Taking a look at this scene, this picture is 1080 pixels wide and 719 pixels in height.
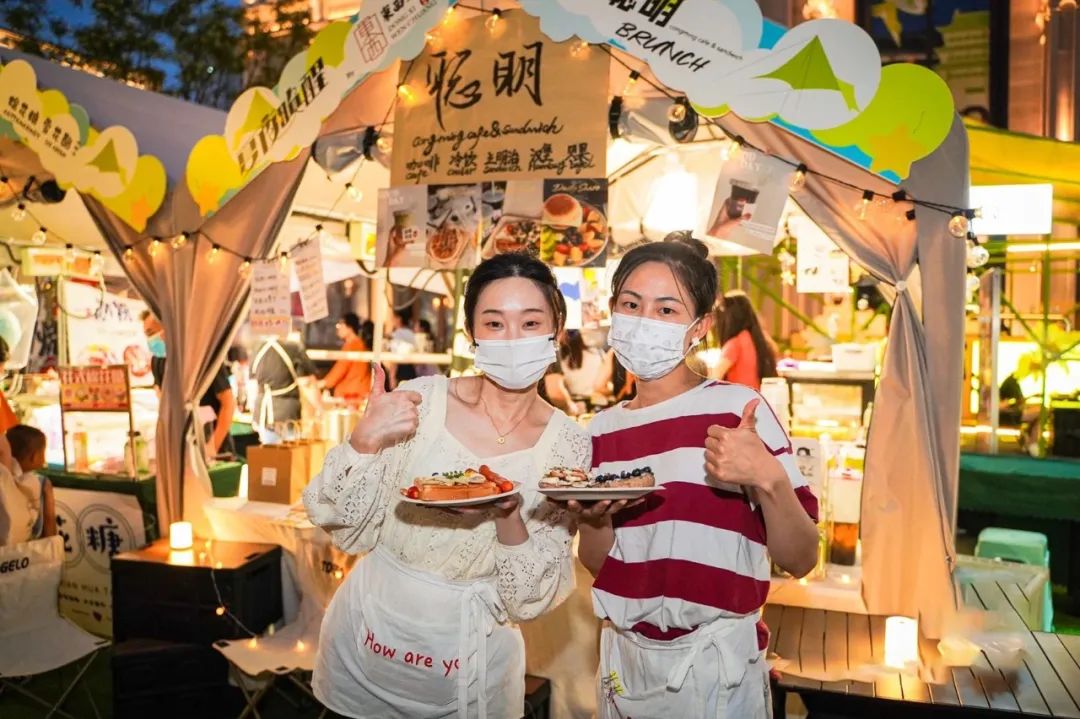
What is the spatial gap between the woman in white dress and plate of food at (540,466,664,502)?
20 cm

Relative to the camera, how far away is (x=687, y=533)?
1944mm

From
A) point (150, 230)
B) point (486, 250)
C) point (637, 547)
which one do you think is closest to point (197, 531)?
point (150, 230)

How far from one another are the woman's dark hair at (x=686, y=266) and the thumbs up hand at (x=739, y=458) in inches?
15.1

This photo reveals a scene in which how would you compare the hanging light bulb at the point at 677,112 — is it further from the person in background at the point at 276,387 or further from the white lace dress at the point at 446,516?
the person in background at the point at 276,387

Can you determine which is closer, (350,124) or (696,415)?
(696,415)

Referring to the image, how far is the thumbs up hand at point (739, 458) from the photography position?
1776mm

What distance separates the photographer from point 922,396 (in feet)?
12.1

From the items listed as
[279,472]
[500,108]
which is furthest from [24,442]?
[500,108]

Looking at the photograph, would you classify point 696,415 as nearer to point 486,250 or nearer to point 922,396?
point 922,396

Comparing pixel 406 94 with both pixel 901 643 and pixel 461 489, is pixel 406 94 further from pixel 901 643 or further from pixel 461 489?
pixel 901 643

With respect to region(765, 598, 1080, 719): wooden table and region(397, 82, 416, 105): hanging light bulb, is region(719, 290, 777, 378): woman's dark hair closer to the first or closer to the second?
region(765, 598, 1080, 719): wooden table

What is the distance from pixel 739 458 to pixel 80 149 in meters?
5.48

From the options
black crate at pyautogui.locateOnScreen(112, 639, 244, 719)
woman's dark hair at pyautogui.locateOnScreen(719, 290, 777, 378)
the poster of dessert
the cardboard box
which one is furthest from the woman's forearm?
woman's dark hair at pyautogui.locateOnScreen(719, 290, 777, 378)

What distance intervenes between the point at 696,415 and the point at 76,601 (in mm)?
5251
